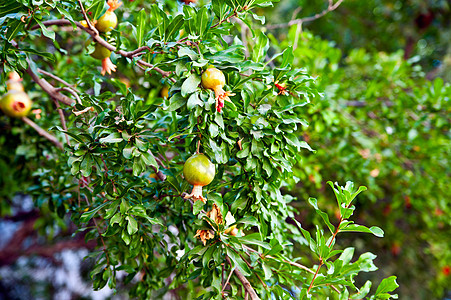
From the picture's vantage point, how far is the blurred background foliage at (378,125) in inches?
59.0

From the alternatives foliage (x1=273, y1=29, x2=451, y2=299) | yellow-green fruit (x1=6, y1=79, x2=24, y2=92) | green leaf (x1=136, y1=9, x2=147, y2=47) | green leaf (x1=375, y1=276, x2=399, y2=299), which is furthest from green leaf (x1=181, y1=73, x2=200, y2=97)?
yellow-green fruit (x1=6, y1=79, x2=24, y2=92)

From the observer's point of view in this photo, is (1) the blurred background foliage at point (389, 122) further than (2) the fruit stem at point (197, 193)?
Yes

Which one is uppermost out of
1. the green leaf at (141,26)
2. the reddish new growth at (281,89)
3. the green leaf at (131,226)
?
the green leaf at (141,26)

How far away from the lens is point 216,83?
0.65 m

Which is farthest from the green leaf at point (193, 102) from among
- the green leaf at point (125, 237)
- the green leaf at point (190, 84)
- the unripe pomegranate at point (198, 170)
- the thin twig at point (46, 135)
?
the thin twig at point (46, 135)

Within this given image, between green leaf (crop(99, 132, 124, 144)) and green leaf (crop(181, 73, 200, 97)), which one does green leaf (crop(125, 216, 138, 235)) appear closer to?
green leaf (crop(99, 132, 124, 144))

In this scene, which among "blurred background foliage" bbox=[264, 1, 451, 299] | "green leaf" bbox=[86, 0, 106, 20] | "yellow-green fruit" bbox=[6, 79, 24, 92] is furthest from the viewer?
"blurred background foliage" bbox=[264, 1, 451, 299]

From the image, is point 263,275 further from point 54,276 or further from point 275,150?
point 54,276

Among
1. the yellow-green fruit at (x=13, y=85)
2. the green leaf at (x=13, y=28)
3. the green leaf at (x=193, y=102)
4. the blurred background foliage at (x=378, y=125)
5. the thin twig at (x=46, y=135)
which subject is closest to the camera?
the green leaf at (x=193, y=102)

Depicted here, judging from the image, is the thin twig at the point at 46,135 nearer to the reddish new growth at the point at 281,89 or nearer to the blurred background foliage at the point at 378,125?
the blurred background foliage at the point at 378,125

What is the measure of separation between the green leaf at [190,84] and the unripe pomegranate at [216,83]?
0.02 m

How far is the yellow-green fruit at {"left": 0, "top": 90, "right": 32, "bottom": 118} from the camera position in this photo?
4.10 ft

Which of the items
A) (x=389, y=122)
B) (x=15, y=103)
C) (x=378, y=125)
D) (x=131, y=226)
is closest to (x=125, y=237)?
(x=131, y=226)

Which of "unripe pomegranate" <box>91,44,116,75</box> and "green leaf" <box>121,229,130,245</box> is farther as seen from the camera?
"unripe pomegranate" <box>91,44,116,75</box>
